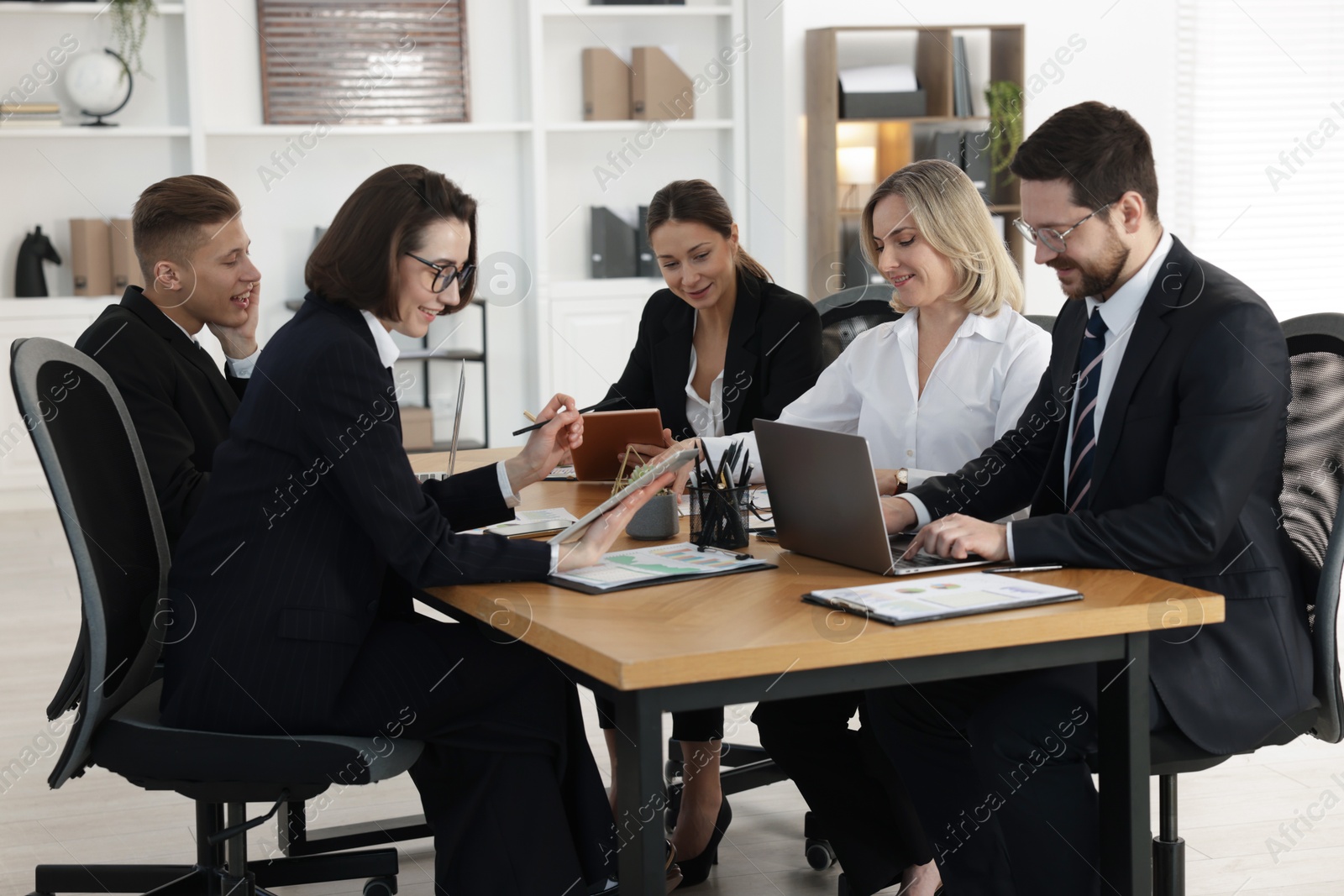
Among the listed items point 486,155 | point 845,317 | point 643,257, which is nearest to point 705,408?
point 845,317

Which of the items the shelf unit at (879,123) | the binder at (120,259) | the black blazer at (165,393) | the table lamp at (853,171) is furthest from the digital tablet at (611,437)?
the binder at (120,259)

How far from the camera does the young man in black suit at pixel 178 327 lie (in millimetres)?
2244

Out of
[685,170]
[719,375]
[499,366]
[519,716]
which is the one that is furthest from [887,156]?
[519,716]

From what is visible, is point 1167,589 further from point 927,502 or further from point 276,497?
point 276,497

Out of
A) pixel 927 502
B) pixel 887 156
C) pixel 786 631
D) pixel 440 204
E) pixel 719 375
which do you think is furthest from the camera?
pixel 887 156

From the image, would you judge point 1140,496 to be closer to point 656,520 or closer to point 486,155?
point 656,520

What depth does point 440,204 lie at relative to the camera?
77.3 inches

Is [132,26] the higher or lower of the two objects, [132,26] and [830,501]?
the higher

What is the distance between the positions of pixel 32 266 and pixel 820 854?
5086mm

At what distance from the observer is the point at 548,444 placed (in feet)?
7.26

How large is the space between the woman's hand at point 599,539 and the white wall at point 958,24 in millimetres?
4740

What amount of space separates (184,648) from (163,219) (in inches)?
38.9

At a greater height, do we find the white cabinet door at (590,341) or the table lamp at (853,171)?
the table lamp at (853,171)

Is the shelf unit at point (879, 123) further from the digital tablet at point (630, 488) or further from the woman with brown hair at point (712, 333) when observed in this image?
the digital tablet at point (630, 488)
